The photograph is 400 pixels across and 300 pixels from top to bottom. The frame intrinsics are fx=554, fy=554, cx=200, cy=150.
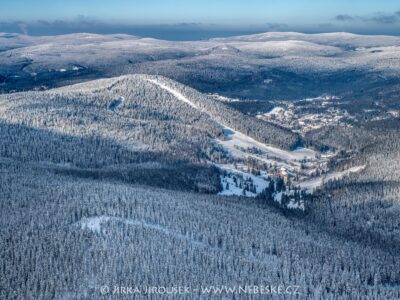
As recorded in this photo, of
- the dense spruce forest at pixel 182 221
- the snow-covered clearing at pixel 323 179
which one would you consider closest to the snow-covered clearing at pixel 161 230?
the dense spruce forest at pixel 182 221

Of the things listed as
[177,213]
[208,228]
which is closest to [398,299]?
[208,228]

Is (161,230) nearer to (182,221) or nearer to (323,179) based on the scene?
(182,221)

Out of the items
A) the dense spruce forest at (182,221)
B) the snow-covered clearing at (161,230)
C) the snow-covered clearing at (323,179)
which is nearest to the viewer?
the dense spruce forest at (182,221)

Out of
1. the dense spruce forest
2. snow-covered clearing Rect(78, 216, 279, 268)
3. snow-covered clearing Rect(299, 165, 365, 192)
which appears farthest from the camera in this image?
Answer: snow-covered clearing Rect(299, 165, 365, 192)

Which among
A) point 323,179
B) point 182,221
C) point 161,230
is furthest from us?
point 323,179

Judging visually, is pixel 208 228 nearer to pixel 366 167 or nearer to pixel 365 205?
pixel 365 205

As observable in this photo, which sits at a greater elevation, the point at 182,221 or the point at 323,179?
the point at 182,221

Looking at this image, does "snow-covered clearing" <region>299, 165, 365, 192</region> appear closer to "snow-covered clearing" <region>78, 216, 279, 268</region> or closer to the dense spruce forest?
the dense spruce forest

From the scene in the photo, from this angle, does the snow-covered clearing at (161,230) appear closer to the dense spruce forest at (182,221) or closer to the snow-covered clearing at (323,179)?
the dense spruce forest at (182,221)

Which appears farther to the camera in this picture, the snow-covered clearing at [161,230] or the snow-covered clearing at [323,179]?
the snow-covered clearing at [323,179]

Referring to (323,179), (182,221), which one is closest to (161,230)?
(182,221)

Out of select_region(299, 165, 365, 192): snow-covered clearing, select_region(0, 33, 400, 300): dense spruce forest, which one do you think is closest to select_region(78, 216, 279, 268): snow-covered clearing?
select_region(0, 33, 400, 300): dense spruce forest

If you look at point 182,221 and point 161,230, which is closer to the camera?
point 161,230
